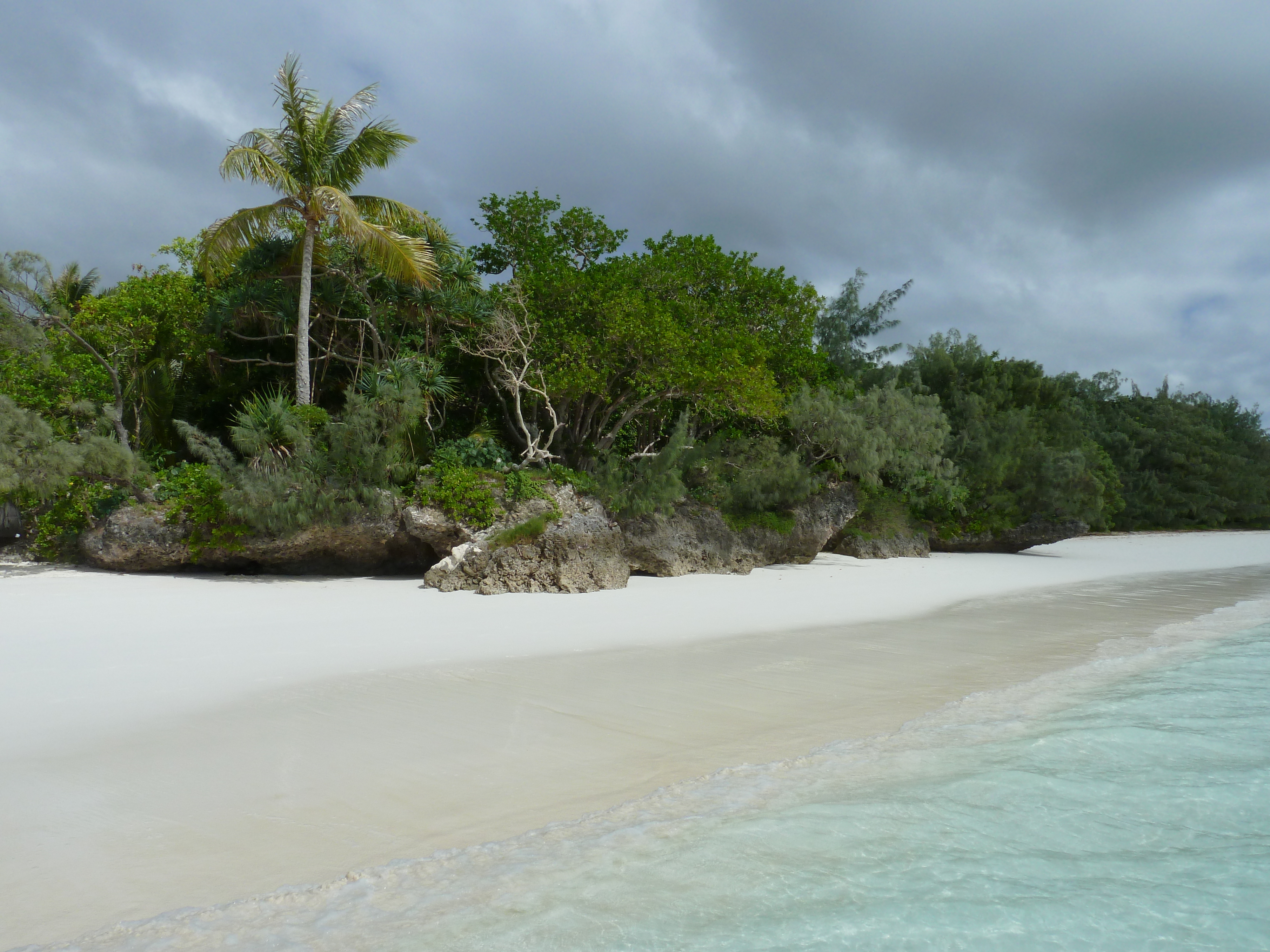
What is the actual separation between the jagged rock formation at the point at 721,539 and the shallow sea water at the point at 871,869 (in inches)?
359

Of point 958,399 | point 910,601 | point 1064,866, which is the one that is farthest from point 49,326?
point 958,399

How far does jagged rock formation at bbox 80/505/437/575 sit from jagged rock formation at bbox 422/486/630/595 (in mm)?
813

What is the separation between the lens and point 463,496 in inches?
502

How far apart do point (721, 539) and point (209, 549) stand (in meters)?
9.24

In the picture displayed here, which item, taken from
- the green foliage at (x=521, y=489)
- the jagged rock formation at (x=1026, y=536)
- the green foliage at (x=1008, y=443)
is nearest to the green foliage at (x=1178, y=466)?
the green foliage at (x=1008, y=443)

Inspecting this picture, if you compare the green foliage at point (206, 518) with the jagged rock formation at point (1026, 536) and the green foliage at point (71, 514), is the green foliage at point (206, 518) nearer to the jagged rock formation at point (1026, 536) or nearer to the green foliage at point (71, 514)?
the green foliage at point (71, 514)

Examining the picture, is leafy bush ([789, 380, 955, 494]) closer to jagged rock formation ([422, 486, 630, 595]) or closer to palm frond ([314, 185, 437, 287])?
jagged rock formation ([422, 486, 630, 595])

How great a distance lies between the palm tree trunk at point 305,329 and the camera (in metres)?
14.3

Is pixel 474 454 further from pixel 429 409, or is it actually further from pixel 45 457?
pixel 45 457

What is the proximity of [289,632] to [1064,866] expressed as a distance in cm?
739

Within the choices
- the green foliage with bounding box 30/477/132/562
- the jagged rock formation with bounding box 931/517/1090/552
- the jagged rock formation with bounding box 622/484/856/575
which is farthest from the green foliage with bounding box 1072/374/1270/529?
the green foliage with bounding box 30/477/132/562

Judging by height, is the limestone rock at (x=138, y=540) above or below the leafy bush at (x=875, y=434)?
below

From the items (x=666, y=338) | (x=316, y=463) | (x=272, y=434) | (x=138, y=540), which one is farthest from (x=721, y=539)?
(x=138, y=540)

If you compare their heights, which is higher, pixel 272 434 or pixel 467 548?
pixel 272 434
